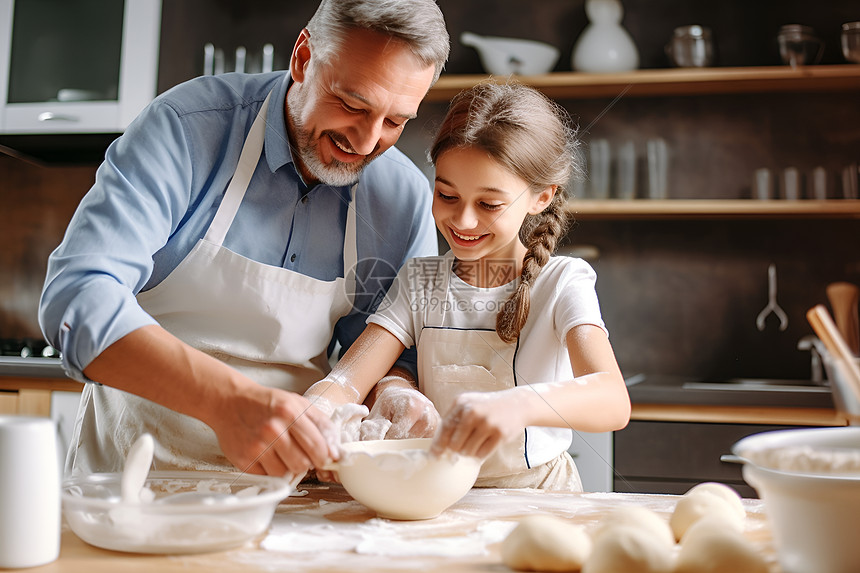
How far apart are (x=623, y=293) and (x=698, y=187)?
1.41 ft

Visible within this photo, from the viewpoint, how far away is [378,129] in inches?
45.1

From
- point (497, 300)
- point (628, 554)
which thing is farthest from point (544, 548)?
point (497, 300)

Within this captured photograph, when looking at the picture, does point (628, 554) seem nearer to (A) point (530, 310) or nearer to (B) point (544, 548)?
(B) point (544, 548)

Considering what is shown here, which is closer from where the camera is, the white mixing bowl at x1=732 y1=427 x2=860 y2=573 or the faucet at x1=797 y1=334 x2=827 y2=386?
the white mixing bowl at x1=732 y1=427 x2=860 y2=573

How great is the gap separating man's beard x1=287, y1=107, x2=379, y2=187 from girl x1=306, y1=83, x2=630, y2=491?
0.14m

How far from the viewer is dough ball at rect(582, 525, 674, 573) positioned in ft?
2.02

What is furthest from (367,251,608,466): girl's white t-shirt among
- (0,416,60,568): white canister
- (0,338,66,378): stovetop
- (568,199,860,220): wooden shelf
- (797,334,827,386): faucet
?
(797,334,827,386): faucet

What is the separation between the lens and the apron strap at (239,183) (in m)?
1.22

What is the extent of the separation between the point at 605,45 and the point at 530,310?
1.44m

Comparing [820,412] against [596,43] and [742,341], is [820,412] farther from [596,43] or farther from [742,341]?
[596,43]

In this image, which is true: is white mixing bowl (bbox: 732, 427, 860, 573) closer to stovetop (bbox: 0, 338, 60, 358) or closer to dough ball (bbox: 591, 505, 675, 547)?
dough ball (bbox: 591, 505, 675, 547)

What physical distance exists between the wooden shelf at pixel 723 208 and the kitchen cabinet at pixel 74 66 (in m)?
1.43

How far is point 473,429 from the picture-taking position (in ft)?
2.71

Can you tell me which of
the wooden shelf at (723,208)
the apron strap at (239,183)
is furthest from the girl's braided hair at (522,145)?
the wooden shelf at (723,208)
